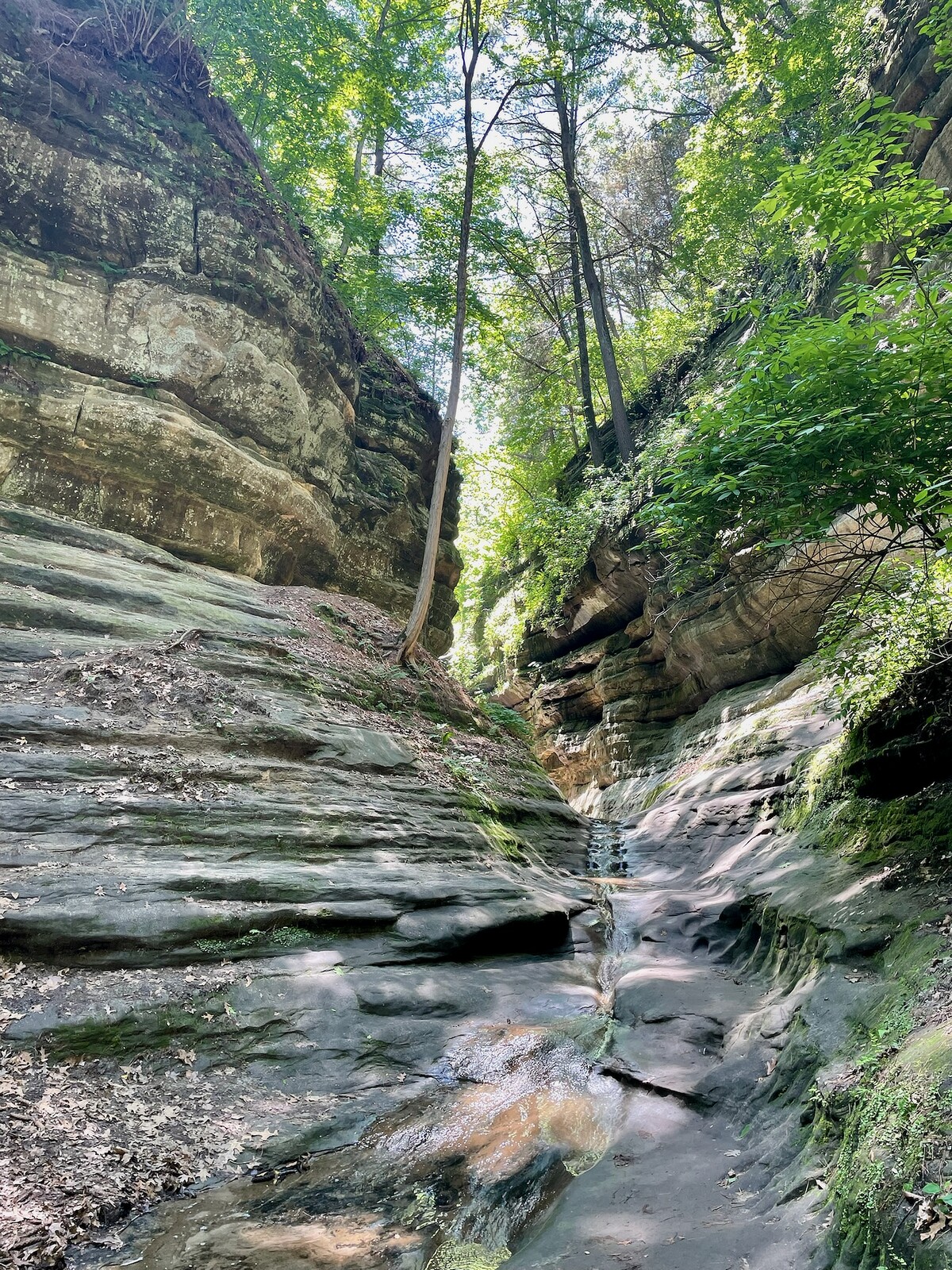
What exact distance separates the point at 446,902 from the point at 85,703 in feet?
13.8

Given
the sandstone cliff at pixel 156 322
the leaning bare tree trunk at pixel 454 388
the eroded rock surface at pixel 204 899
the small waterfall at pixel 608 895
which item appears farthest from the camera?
the leaning bare tree trunk at pixel 454 388

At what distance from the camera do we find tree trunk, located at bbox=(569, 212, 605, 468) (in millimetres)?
23984

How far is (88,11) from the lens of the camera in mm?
13070

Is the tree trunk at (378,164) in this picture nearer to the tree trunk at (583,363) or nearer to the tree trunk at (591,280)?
the tree trunk at (591,280)

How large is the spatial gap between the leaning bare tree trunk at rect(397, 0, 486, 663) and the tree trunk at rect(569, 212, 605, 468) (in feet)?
30.1

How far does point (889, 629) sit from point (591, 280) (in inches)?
799

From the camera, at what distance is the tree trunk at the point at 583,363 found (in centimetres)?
2398

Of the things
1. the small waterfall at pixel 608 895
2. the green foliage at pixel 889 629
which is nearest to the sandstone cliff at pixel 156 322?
the small waterfall at pixel 608 895

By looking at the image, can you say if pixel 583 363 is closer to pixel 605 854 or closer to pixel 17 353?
pixel 605 854

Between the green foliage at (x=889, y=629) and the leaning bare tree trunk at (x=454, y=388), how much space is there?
803 centimetres

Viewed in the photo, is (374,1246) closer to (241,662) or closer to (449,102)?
(241,662)

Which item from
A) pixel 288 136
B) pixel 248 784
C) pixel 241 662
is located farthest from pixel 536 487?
pixel 248 784

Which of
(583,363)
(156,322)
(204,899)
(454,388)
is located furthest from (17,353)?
(583,363)

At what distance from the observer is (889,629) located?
6.47 m
